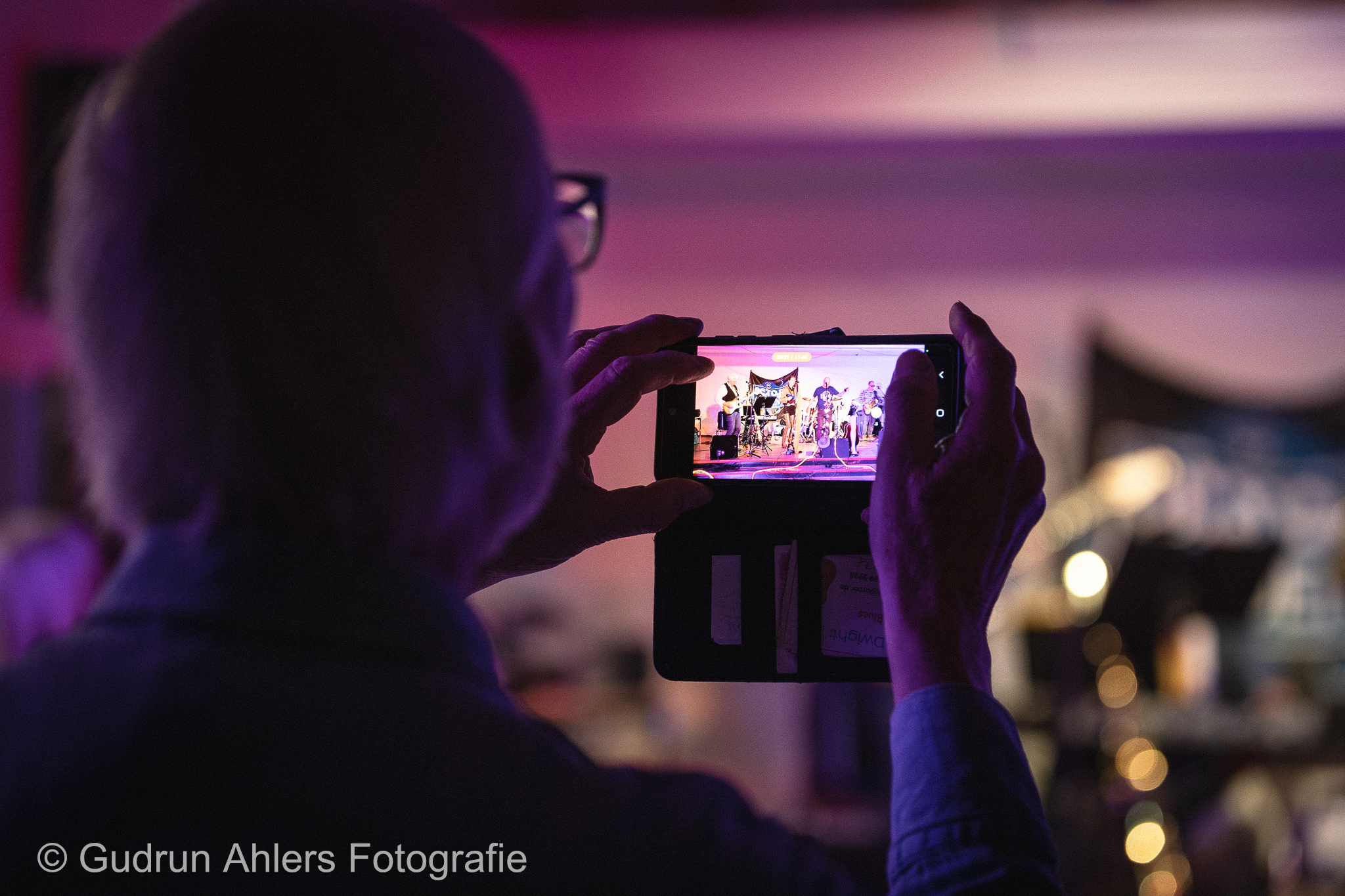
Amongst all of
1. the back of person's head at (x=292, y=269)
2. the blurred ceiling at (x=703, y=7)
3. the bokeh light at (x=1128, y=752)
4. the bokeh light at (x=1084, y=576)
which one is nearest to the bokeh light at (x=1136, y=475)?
the bokeh light at (x=1128, y=752)

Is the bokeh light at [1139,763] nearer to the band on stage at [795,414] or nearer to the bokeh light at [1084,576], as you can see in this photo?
the bokeh light at [1084,576]

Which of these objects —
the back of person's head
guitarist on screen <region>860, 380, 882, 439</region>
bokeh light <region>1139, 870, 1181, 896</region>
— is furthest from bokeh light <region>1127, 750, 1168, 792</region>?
the back of person's head

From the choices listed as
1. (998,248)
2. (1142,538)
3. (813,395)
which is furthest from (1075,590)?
(813,395)

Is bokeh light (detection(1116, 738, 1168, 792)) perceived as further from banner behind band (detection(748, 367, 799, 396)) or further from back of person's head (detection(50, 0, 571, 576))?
back of person's head (detection(50, 0, 571, 576))

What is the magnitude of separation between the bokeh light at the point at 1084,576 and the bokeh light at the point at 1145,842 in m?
0.66

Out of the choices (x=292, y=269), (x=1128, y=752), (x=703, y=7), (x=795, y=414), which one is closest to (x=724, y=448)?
(x=795, y=414)

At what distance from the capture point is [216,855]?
32 cm

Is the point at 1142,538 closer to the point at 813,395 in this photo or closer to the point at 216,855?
the point at 813,395

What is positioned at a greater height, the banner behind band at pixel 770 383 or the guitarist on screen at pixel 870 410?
the banner behind band at pixel 770 383

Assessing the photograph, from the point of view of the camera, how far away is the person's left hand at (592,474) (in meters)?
0.68

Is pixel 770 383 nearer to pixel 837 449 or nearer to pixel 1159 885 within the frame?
pixel 837 449

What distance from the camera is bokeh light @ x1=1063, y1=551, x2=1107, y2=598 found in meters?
2.27

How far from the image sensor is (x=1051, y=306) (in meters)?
3.48

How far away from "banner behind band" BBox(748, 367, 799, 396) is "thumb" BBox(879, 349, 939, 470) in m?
0.13
